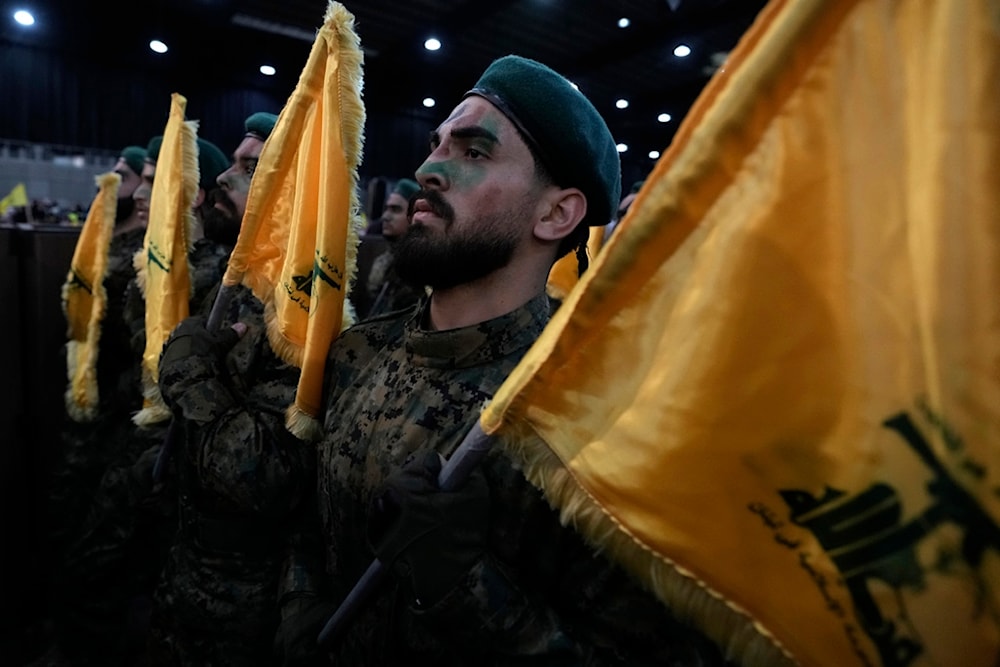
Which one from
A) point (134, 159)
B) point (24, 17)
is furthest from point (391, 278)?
point (24, 17)

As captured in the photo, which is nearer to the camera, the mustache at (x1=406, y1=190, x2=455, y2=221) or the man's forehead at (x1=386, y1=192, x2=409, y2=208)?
the mustache at (x1=406, y1=190, x2=455, y2=221)

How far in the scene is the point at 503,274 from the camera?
1157 mm

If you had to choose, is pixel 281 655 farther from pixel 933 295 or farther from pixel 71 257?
pixel 71 257

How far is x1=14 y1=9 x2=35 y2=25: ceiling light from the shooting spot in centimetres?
754

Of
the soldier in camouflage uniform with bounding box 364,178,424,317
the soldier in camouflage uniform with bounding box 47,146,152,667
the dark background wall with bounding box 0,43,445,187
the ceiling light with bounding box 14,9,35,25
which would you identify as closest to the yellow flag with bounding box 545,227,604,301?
the soldier in camouflage uniform with bounding box 364,178,424,317

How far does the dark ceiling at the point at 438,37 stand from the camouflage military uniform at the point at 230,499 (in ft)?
19.9

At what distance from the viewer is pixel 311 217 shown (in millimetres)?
1574

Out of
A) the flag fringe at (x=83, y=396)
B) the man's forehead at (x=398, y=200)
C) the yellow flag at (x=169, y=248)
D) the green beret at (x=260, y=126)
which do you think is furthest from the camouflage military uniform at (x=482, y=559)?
the man's forehead at (x=398, y=200)

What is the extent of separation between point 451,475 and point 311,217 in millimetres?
996

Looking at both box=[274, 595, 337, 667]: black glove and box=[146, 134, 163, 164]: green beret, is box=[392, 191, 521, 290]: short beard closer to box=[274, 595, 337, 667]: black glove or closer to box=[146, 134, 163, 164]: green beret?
box=[274, 595, 337, 667]: black glove

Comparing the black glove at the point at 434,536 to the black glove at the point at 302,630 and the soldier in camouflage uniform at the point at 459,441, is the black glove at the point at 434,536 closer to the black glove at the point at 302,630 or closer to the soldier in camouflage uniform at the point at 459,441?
the soldier in camouflage uniform at the point at 459,441

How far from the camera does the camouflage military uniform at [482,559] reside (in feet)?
2.65

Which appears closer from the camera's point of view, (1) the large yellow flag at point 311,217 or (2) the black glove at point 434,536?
(2) the black glove at point 434,536

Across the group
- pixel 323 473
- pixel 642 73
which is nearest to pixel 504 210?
pixel 323 473
